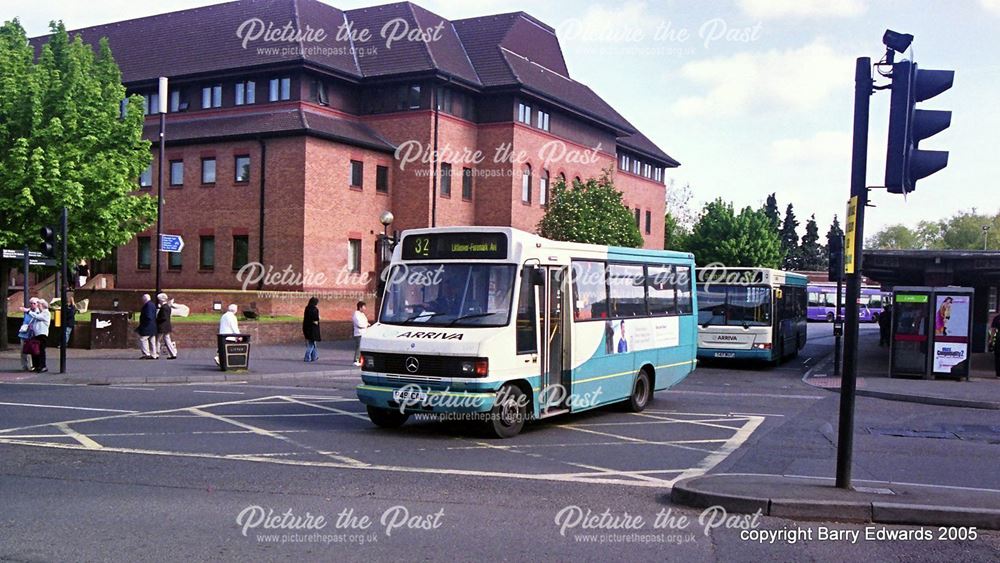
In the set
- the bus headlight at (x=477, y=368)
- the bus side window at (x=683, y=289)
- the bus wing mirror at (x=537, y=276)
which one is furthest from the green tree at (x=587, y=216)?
the bus headlight at (x=477, y=368)

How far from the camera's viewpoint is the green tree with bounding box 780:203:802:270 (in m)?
121

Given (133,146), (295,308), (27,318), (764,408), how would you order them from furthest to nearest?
(295,308), (133,146), (27,318), (764,408)

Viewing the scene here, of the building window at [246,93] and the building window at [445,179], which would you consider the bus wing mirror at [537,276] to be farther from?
the building window at [246,93]

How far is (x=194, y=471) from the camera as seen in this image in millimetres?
9555

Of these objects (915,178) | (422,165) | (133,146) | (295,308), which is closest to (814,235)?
(422,165)

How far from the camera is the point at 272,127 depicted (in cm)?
3909

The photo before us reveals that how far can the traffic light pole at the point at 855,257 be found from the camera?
8227 mm

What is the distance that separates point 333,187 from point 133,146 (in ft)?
40.9

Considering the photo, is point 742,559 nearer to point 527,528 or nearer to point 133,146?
point 527,528


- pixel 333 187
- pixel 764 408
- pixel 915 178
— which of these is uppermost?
pixel 333 187

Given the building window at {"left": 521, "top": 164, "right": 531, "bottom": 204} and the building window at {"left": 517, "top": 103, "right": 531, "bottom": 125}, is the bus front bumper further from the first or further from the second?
the building window at {"left": 521, "top": 164, "right": 531, "bottom": 204}

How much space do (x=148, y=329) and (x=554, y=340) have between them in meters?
15.5

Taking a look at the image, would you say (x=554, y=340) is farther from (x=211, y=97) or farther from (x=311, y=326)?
(x=211, y=97)

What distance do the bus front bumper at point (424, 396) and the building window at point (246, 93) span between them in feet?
108
